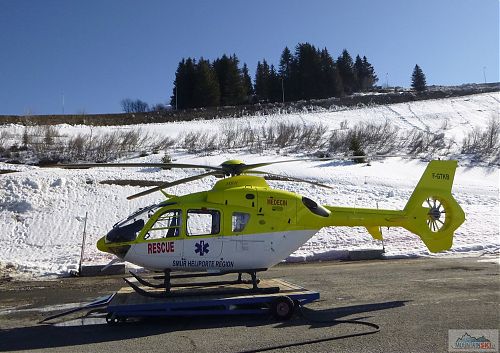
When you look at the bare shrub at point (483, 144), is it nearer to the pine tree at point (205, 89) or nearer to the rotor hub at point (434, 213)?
the rotor hub at point (434, 213)

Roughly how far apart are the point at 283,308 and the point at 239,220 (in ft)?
6.83

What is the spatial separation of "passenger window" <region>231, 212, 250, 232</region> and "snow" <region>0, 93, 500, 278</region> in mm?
→ 8302

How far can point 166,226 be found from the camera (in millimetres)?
9711

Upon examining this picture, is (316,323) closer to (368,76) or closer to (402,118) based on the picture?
(402,118)

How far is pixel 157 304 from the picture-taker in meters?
8.46

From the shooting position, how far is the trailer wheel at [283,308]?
8.71m

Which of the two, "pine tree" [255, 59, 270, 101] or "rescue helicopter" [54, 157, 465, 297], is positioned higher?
"pine tree" [255, 59, 270, 101]

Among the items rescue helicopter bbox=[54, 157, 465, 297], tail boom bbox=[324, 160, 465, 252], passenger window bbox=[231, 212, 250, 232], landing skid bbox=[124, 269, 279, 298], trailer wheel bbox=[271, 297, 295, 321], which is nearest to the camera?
trailer wheel bbox=[271, 297, 295, 321]

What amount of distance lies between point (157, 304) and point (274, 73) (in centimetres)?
7598

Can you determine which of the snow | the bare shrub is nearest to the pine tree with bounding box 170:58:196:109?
the snow

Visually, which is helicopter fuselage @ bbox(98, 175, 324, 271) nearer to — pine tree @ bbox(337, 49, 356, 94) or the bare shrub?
the bare shrub

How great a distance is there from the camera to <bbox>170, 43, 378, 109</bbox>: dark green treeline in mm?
72500

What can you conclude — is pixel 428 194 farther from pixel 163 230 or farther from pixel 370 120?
pixel 370 120

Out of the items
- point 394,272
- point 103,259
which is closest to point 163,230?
point 394,272
